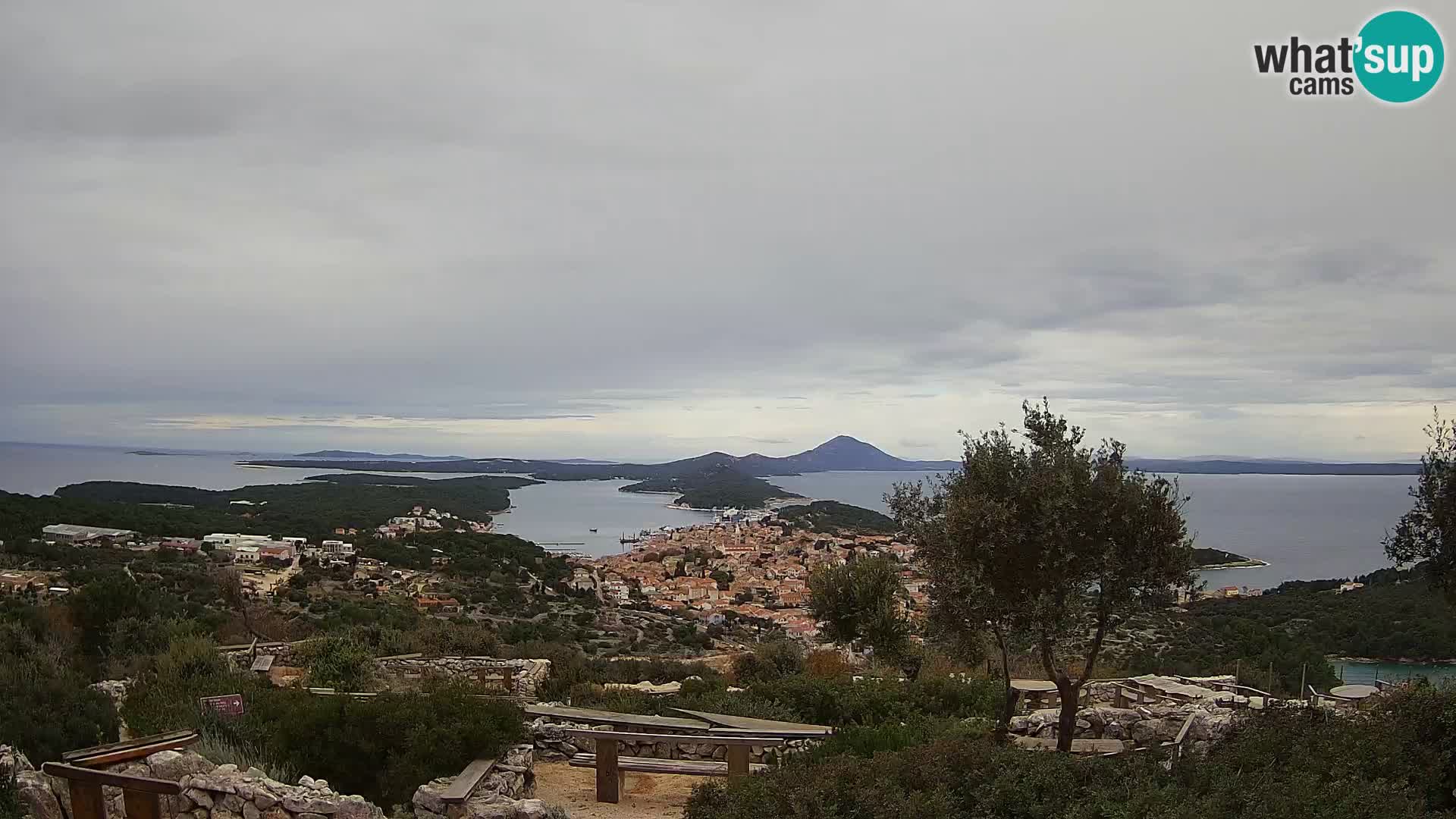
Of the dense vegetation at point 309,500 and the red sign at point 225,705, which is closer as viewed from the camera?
the red sign at point 225,705

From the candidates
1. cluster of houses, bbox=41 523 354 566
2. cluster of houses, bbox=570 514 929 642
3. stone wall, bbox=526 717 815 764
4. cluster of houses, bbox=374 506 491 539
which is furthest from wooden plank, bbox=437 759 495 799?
cluster of houses, bbox=374 506 491 539

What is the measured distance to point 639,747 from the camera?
9.02m

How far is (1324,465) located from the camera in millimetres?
52719

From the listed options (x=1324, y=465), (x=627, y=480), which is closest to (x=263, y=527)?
(x=1324, y=465)

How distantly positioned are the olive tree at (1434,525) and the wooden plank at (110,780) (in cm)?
896

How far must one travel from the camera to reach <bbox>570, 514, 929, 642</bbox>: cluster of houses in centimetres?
2928

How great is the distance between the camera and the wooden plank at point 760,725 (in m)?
8.27

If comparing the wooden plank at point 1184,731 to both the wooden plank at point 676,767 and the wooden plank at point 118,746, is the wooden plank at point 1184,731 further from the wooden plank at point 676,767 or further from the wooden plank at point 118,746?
the wooden plank at point 118,746

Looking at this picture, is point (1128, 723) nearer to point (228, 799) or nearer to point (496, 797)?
point (496, 797)

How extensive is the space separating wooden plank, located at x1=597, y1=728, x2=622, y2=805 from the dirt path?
69 millimetres

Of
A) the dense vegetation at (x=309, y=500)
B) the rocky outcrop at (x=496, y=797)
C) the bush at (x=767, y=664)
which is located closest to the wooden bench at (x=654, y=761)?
the rocky outcrop at (x=496, y=797)

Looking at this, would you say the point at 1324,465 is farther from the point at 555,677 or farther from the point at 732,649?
the point at 555,677

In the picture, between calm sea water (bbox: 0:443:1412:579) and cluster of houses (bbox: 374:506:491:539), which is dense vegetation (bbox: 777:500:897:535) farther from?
cluster of houses (bbox: 374:506:491:539)

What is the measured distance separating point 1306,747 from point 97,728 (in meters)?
9.54
